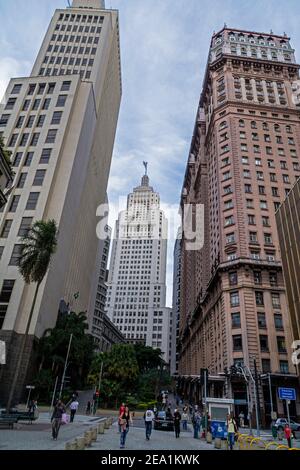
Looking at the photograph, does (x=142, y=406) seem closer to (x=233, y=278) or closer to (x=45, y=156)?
(x=233, y=278)

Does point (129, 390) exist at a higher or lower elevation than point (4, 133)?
lower

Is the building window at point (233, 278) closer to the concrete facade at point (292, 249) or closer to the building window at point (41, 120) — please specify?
the concrete facade at point (292, 249)

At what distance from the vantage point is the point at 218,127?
70.2 metres

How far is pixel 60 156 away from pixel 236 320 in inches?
1550

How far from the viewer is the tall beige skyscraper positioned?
44.2 meters

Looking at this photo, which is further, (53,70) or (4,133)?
(53,70)

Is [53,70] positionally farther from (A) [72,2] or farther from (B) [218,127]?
(B) [218,127]

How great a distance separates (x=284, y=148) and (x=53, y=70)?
5777 centimetres

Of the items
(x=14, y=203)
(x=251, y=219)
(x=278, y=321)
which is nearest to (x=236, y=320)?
(x=278, y=321)

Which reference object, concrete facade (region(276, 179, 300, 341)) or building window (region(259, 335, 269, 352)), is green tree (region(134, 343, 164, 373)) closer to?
building window (region(259, 335, 269, 352))

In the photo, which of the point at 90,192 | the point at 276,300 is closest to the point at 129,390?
the point at 276,300

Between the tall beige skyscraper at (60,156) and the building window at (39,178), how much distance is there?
162 mm

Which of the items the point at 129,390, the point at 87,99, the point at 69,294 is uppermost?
the point at 87,99

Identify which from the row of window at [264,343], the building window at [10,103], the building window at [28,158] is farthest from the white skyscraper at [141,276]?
the building window at [28,158]
